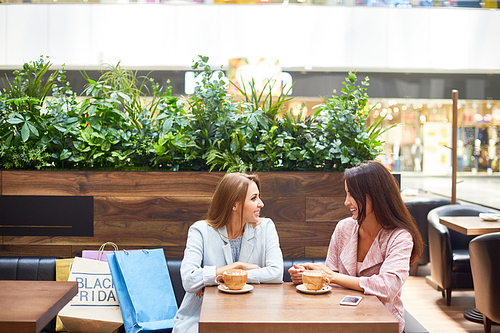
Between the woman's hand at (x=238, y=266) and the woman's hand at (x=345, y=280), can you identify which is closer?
the woman's hand at (x=345, y=280)

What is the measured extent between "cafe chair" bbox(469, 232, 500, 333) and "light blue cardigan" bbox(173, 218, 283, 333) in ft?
6.35

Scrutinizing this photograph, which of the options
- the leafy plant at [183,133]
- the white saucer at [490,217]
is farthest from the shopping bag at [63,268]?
the white saucer at [490,217]

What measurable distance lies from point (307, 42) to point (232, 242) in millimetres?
7456

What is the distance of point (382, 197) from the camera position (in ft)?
6.64

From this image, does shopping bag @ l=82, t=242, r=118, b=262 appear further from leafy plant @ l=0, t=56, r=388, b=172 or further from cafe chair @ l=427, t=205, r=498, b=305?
cafe chair @ l=427, t=205, r=498, b=305

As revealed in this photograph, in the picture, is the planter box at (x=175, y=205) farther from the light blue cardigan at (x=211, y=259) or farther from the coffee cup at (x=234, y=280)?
the coffee cup at (x=234, y=280)

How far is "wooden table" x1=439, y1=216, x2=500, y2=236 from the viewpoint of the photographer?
12.5 feet

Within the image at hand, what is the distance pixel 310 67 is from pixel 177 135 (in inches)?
254

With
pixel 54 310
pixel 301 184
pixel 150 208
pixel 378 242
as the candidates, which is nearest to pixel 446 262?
pixel 301 184

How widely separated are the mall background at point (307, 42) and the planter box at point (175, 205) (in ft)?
20.3

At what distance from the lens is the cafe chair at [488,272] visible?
3277 millimetres

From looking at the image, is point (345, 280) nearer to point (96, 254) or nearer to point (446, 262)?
point (96, 254)

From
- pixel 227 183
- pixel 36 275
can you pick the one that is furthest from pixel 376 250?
pixel 36 275

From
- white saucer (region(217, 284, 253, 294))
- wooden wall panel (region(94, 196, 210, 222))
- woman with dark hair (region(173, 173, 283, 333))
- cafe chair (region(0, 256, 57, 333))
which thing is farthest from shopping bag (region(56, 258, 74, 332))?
white saucer (region(217, 284, 253, 294))
